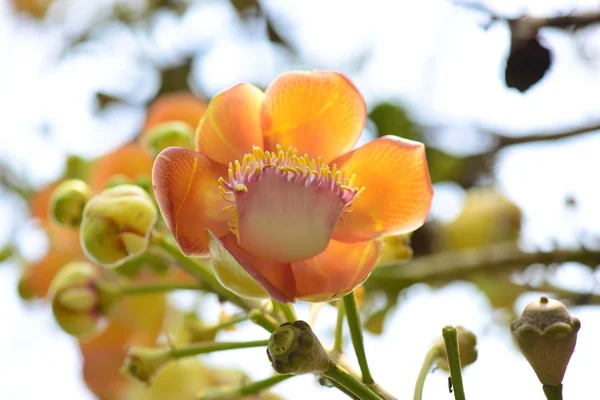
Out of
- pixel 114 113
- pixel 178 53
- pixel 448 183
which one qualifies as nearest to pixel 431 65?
pixel 448 183

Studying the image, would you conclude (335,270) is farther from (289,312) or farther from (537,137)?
(537,137)

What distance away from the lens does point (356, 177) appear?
2.06 feet

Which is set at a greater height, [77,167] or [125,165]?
[125,165]

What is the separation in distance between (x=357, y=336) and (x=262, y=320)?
76 millimetres

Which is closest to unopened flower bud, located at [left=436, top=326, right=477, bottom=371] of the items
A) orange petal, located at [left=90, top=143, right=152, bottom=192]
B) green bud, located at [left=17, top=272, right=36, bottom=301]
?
orange petal, located at [left=90, top=143, right=152, bottom=192]

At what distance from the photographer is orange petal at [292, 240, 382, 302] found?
0.56 metres

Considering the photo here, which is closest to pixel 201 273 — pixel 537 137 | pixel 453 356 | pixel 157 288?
pixel 157 288

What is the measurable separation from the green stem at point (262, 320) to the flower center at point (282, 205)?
0.20ft

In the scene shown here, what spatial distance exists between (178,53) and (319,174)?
1120 mm

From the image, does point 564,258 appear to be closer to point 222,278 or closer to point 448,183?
point 448,183

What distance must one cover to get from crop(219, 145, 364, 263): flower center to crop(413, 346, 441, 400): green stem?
128mm

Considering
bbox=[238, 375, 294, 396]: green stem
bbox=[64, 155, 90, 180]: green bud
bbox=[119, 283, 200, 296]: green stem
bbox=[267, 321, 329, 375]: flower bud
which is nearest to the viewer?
bbox=[267, 321, 329, 375]: flower bud

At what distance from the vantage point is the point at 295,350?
0.51 metres

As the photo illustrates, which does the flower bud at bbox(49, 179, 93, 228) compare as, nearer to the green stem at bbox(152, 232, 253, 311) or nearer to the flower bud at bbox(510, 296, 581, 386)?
the green stem at bbox(152, 232, 253, 311)
